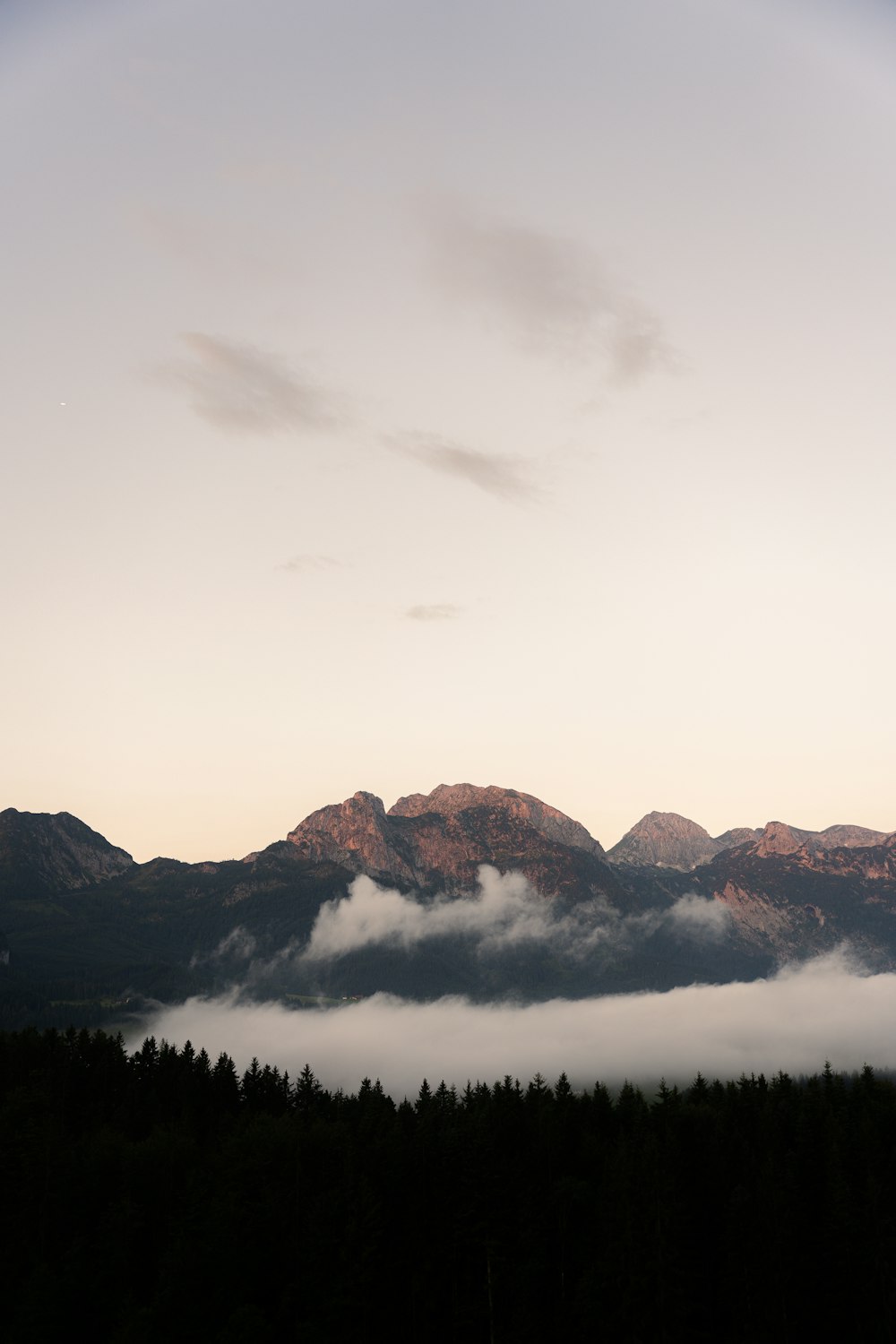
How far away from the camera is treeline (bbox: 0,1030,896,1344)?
96000 mm

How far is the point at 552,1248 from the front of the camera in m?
105

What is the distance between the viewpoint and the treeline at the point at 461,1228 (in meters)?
96.0

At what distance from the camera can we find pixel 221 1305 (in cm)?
9675

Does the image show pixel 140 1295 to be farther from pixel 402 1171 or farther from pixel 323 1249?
pixel 402 1171

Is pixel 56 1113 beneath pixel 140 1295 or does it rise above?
above

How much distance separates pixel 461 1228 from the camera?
102375 mm

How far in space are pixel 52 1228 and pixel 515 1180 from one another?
49.8 m

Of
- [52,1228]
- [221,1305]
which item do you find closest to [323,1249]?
[221,1305]

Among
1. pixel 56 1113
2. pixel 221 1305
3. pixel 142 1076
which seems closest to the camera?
pixel 221 1305

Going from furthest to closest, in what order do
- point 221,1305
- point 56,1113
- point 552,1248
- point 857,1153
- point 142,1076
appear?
point 142,1076 < point 56,1113 < point 857,1153 < point 552,1248 < point 221,1305

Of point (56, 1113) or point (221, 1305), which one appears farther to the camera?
point (56, 1113)

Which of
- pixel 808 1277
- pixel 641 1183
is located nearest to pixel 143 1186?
pixel 641 1183

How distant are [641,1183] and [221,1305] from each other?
137ft

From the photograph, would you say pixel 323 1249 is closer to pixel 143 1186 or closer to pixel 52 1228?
pixel 143 1186
